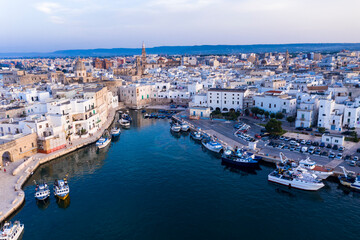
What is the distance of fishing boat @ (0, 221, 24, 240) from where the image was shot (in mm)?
13812

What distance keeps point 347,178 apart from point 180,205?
37.2ft

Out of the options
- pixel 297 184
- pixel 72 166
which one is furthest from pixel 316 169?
pixel 72 166

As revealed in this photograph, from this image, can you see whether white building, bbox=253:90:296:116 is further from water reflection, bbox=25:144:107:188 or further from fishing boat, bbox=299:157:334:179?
water reflection, bbox=25:144:107:188

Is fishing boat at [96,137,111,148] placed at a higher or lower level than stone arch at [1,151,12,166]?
lower

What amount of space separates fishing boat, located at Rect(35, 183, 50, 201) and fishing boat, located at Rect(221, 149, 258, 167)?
44.4 ft

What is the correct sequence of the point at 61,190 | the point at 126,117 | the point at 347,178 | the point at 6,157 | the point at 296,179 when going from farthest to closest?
the point at 126,117 → the point at 6,157 → the point at 296,179 → the point at 347,178 → the point at 61,190

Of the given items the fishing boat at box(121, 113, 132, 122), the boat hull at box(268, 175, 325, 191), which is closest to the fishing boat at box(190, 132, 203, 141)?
the boat hull at box(268, 175, 325, 191)

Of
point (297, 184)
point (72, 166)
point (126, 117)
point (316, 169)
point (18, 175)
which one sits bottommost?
point (72, 166)

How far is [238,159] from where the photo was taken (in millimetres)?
22625

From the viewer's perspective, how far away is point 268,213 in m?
16.3

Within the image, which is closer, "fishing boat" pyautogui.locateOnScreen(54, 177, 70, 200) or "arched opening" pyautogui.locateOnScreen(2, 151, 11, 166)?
"fishing boat" pyautogui.locateOnScreen(54, 177, 70, 200)

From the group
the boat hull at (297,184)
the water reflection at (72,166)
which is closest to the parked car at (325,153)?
the boat hull at (297,184)

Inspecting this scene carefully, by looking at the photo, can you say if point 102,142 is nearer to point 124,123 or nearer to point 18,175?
point 18,175

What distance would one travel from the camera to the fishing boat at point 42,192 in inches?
696
